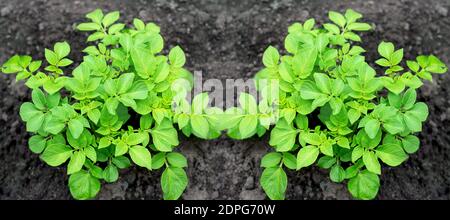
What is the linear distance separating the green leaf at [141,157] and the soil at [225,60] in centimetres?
41

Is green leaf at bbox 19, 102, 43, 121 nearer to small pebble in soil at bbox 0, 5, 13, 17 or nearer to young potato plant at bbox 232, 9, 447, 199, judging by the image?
young potato plant at bbox 232, 9, 447, 199

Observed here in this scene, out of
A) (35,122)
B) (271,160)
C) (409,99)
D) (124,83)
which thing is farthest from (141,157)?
(409,99)

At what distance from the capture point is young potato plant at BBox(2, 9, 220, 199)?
2.38m

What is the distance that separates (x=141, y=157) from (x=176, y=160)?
0.86 feet

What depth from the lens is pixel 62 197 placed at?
2.74 m

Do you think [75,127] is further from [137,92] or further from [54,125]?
[137,92]

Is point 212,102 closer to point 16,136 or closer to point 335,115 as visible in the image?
point 335,115

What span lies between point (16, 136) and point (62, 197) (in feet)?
1.55

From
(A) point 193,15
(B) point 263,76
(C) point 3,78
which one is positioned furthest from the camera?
(A) point 193,15

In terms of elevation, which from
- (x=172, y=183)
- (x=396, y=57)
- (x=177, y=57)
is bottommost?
(x=172, y=183)

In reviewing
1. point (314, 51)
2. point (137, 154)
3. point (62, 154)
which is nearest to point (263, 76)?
point (314, 51)

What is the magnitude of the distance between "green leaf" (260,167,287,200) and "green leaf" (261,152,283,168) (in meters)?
0.03

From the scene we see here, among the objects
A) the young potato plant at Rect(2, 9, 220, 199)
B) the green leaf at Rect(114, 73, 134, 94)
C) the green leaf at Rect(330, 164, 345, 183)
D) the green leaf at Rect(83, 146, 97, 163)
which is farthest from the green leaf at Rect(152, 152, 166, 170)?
the green leaf at Rect(330, 164, 345, 183)

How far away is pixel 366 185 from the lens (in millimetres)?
2492
